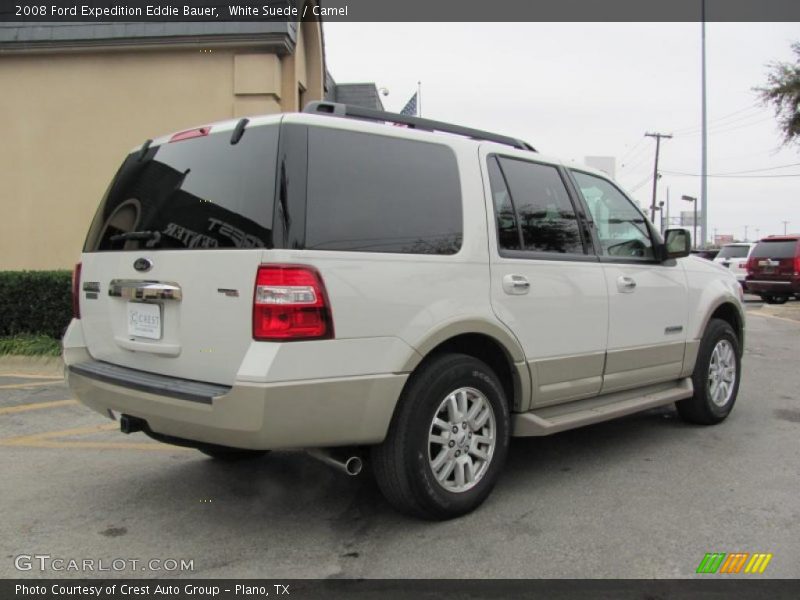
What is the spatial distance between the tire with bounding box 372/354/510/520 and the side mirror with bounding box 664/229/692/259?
6.52 ft

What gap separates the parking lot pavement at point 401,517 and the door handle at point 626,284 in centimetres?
113

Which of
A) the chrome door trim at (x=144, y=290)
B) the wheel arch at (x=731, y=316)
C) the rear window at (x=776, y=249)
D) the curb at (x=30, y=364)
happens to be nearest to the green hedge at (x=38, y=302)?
the curb at (x=30, y=364)

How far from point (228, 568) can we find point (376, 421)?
0.90 m

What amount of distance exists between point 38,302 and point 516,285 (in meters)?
6.82

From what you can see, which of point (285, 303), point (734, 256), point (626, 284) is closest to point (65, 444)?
point (285, 303)

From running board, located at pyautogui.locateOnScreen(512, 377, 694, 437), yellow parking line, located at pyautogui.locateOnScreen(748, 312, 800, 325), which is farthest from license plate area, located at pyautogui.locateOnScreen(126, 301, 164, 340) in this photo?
yellow parking line, located at pyautogui.locateOnScreen(748, 312, 800, 325)

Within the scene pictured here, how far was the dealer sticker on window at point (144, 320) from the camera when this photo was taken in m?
3.24

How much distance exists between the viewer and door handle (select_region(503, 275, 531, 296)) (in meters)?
3.67

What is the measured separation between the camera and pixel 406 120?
367 cm

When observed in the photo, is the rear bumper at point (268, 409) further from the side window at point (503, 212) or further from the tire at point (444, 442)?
the side window at point (503, 212)

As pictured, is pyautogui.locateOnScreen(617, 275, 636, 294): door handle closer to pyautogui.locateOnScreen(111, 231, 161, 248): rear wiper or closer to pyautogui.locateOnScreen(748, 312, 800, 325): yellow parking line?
pyautogui.locateOnScreen(111, 231, 161, 248): rear wiper
